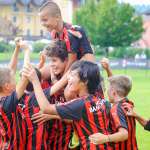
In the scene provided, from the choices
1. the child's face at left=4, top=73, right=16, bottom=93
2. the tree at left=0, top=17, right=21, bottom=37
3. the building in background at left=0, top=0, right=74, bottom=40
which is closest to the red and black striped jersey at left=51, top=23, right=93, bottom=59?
the child's face at left=4, top=73, right=16, bottom=93

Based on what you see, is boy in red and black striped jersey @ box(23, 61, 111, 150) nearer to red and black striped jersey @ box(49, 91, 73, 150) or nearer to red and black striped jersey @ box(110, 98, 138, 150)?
red and black striped jersey @ box(110, 98, 138, 150)

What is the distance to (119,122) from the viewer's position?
549 cm

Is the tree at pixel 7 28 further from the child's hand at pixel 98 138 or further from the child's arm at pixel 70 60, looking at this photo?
the child's hand at pixel 98 138

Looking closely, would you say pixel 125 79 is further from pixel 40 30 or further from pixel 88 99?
pixel 40 30

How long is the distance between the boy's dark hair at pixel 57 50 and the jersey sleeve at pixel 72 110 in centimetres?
92

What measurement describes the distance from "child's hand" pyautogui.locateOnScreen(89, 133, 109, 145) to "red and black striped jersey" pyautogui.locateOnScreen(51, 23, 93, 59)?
119 cm

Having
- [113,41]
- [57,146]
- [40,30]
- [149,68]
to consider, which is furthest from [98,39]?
[57,146]

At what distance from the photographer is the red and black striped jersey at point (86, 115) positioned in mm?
5246

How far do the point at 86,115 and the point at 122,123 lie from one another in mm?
412

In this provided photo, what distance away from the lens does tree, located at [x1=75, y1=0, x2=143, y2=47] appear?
62.6 metres

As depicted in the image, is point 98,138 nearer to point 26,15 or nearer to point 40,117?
point 40,117

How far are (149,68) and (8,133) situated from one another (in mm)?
42120

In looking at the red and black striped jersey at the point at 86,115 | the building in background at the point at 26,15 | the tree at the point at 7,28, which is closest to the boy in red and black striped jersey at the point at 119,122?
the red and black striped jersey at the point at 86,115

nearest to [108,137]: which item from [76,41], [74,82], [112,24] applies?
[74,82]
